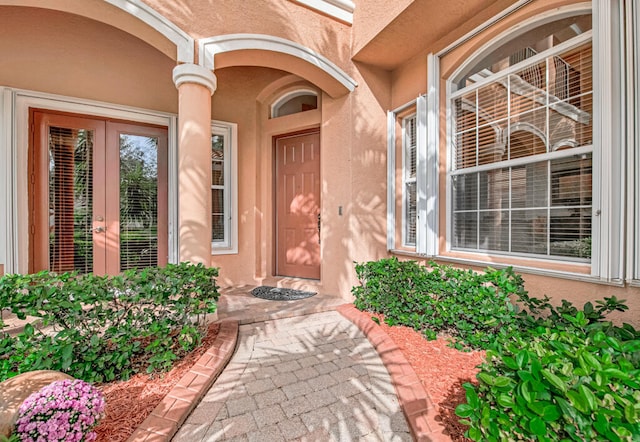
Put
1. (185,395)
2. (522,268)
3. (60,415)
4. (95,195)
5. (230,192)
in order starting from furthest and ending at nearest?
(230,192) → (95,195) → (522,268) → (185,395) → (60,415)

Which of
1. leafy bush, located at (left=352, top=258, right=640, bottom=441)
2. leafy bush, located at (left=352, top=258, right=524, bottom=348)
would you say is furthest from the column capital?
leafy bush, located at (left=352, top=258, right=640, bottom=441)

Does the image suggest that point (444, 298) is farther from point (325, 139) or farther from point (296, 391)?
point (325, 139)

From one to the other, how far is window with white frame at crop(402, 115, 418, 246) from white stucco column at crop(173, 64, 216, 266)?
8.22 feet

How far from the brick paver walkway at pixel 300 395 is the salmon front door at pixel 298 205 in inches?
76.9

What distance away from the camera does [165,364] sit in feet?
6.97

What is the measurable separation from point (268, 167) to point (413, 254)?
279 centimetres

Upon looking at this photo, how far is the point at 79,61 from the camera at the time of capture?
12.0 feet

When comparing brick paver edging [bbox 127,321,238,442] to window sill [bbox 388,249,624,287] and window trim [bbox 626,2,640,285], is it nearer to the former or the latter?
window sill [bbox 388,249,624,287]

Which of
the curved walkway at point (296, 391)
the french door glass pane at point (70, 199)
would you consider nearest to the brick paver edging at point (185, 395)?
the curved walkway at point (296, 391)

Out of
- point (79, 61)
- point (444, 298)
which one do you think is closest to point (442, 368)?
point (444, 298)

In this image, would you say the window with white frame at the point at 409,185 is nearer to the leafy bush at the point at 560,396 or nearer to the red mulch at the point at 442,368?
the red mulch at the point at 442,368

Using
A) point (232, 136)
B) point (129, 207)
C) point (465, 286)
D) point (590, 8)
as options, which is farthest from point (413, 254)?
point (129, 207)

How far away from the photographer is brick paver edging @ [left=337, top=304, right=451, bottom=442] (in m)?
1.59

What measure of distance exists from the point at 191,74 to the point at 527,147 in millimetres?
3266
